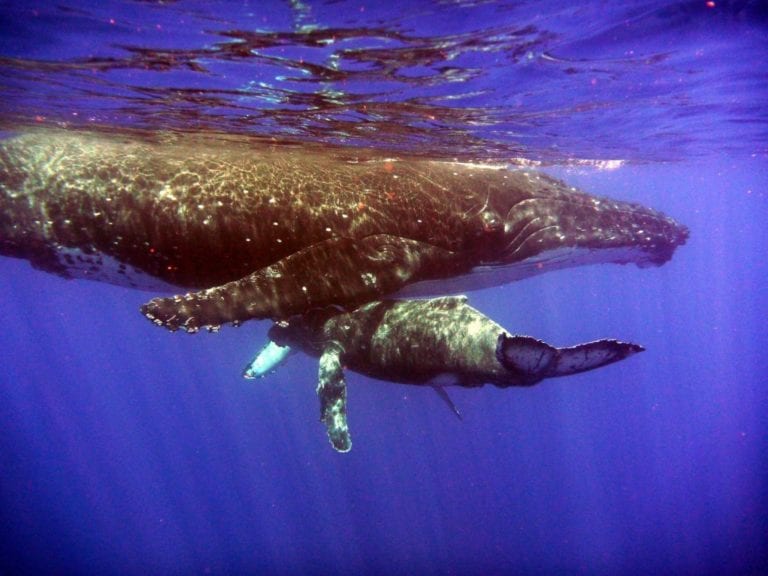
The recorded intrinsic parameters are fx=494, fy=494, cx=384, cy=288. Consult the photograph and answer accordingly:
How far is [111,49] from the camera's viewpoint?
9031mm

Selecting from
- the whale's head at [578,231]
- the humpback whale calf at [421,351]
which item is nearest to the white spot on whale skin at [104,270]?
the humpback whale calf at [421,351]

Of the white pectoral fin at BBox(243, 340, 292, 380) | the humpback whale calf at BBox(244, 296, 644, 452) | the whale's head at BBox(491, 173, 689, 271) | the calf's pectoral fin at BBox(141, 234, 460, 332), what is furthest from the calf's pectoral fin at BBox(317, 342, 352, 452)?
the whale's head at BBox(491, 173, 689, 271)

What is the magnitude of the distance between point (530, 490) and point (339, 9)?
138 ft

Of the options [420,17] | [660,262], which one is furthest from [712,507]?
[420,17]

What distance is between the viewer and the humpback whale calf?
5.09 meters

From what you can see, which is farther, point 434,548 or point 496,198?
point 434,548

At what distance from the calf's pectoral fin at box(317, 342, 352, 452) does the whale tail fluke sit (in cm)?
210

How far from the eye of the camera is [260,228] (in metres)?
7.16

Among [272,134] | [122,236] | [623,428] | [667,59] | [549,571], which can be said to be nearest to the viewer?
[122,236]

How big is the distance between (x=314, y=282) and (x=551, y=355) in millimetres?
3274

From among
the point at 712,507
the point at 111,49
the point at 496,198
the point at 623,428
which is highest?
the point at 111,49

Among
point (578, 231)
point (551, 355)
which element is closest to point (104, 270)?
point (551, 355)

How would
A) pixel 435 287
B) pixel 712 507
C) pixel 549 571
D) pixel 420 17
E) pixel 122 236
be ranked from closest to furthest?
pixel 122 236
pixel 420 17
pixel 435 287
pixel 549 571
pixel 712 507

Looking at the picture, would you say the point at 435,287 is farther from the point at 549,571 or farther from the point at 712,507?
the point at 712,507
